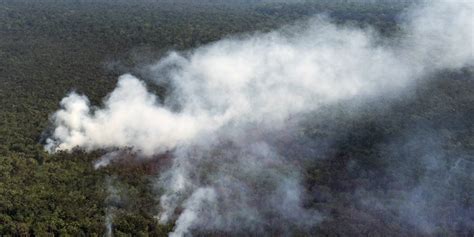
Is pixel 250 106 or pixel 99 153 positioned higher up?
pixel 250 106

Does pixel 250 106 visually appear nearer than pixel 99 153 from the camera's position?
No

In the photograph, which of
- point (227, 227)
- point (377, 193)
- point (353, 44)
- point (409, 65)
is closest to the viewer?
point (227, 227)

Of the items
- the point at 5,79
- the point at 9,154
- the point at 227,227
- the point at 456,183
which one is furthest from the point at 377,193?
the point at 5,79

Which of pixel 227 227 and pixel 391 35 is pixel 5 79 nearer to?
pixel 227 227

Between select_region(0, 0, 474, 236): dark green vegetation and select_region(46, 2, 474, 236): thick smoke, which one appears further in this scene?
select_region(46, 2, 474, 236): thick smoke
